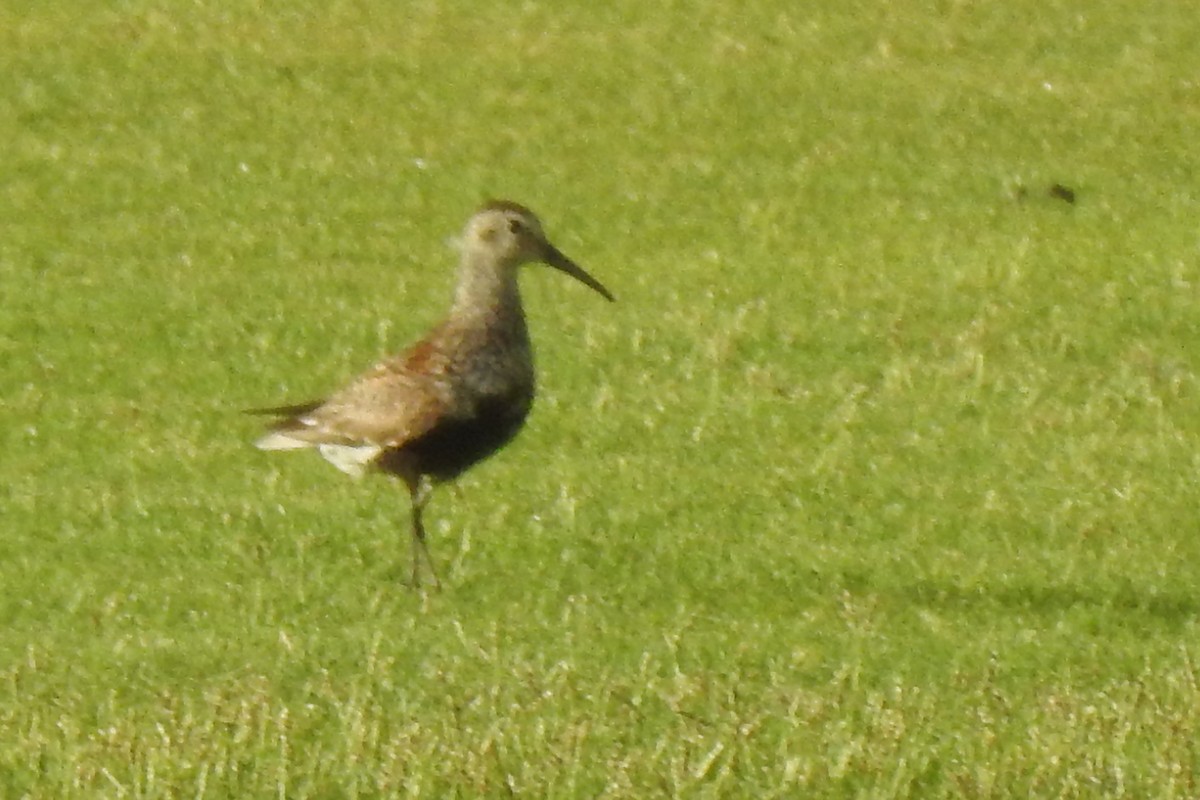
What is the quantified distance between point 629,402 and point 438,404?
3.71 metres

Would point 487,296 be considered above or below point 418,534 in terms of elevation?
above

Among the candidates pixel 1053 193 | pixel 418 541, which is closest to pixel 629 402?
pixel 418 541

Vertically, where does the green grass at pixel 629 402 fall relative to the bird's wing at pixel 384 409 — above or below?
below

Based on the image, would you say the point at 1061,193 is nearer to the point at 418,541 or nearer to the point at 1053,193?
the point at 1053,193

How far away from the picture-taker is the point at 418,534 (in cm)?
1174

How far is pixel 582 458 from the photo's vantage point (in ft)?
45.5

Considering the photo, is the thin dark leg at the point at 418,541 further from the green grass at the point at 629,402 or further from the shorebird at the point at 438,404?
the green grass at the point at 629,402

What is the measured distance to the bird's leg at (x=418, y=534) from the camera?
458 inches

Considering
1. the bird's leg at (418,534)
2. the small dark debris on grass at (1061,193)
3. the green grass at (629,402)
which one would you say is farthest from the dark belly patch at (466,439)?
the small dark debris on grass at (1061,193)

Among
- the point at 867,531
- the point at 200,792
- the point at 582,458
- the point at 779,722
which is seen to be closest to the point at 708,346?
the point at 582,458

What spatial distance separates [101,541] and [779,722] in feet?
13.0

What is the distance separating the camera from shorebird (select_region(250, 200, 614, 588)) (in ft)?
37.3

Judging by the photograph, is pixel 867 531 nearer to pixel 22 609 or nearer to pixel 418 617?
pixel 418 617

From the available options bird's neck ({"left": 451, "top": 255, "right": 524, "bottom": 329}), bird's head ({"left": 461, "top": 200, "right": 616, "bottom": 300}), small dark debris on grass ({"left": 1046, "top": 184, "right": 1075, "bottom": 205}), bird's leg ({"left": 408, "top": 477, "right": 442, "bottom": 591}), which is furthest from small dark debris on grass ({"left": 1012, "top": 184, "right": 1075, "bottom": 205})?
bird's leg ({"left": 408, "top": 477, "right": 442, "bottom": 591})
